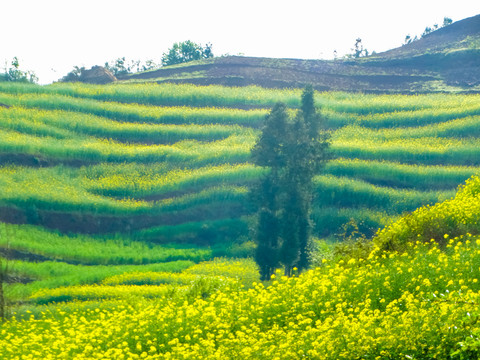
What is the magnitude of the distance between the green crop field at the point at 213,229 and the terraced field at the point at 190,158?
6.7 inches

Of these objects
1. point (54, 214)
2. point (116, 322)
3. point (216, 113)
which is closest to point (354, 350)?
point (116, 322)

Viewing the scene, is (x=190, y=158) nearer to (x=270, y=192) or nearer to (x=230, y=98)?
(x=230, y=98)

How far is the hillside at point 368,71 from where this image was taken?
75750mm

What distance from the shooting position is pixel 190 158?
5166 cm

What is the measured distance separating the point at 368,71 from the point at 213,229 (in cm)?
5039

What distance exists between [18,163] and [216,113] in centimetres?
2310

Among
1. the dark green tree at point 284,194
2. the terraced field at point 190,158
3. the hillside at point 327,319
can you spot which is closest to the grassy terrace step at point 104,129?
the terraced field at point 190,158

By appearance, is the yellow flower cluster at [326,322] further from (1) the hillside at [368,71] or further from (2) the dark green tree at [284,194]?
(1) the hillside at [368,71]

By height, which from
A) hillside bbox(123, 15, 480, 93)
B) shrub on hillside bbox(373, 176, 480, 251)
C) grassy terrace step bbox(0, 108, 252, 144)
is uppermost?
hillside bbox(123, 15, 480, 93)

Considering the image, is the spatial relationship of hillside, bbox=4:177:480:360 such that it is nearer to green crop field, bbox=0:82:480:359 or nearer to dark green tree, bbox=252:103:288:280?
green crop field, bbox=0:82:480:359

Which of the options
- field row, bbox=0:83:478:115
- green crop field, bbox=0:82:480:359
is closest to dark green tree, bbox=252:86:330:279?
green crop field, bbox=0:82:480:359

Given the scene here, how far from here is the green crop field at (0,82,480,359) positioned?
11.8 metres

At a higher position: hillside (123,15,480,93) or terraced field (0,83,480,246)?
hillside (123,15,480,93)

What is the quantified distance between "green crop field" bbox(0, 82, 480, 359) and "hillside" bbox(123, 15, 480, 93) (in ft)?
19.0
